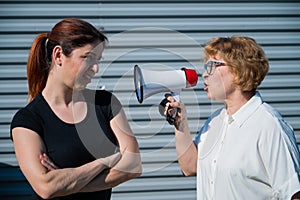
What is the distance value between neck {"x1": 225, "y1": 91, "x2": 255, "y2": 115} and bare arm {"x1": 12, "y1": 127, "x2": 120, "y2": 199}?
0.91 meters

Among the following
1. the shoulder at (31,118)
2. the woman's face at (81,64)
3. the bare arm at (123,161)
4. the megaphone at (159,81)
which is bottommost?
the bare arm at (123,161)

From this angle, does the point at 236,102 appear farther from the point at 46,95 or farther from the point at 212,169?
the point at 46,95

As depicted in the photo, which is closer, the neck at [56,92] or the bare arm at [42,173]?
the bare arm at [42,173]

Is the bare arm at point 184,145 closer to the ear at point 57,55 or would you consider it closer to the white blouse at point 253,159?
the white blouse at point 253,159

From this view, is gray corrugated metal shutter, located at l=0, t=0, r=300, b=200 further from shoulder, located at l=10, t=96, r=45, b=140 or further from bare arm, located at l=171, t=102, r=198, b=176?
shoulder, located at l=10, t=96, r=45, b=140

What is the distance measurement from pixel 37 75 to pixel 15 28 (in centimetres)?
196

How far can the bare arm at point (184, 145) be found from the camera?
379cm

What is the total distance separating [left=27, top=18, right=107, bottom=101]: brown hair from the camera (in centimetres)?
356

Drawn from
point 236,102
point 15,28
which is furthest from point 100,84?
point 236,102

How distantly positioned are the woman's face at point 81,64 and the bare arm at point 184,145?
0.53m

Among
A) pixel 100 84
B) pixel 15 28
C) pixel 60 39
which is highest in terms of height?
pixel 60 39

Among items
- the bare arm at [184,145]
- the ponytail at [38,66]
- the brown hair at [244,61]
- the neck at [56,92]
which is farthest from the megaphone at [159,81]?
the ponytail at [38,66]

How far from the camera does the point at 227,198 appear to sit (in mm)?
3600

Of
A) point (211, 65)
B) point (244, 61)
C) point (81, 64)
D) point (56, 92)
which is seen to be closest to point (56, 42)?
point (81, 64)
